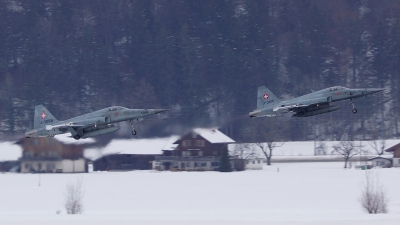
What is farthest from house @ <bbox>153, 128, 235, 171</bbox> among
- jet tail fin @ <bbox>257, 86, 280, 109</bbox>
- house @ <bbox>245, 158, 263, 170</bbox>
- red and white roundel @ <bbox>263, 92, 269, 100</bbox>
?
red and white roundel @ <bbox>263, 92, 269, 100</bbox>

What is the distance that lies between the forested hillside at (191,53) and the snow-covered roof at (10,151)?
40.1 meters

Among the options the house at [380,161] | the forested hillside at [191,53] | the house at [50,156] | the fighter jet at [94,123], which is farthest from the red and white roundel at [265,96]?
the forested hillside at [191,53]

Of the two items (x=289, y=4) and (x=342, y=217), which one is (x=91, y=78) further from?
(x=342, y=217)

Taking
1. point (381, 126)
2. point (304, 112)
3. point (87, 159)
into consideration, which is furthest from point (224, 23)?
point (304, 112)

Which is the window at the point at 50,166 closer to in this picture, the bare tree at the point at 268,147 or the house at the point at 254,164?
the house at the point at 254,164

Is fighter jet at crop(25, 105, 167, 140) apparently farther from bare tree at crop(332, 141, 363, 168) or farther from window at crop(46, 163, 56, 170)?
bare tree at crop(332, 141, 363, 168)

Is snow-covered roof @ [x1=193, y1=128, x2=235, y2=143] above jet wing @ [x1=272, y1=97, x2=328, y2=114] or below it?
above

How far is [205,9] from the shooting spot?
128875 millimetres

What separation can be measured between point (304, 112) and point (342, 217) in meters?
9.28

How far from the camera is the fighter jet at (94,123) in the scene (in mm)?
50281

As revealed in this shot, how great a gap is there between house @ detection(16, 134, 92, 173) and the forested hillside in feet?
127

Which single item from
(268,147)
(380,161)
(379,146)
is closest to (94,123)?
(268,147)

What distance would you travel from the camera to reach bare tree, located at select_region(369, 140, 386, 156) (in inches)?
3400

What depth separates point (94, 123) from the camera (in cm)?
5038
